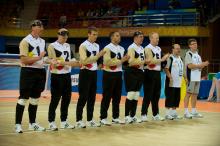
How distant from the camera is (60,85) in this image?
323 inches

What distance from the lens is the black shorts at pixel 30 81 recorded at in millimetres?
7820

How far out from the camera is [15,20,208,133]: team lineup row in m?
7.91

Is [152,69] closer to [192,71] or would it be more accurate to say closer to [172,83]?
[172,83]

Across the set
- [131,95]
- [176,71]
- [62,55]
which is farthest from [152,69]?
[62,55]


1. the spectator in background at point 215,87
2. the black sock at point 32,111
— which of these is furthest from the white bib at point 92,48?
the spectator in background at point 215,87

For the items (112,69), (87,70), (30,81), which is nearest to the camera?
(30,81)

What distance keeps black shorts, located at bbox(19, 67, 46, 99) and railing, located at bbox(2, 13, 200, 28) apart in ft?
56.3

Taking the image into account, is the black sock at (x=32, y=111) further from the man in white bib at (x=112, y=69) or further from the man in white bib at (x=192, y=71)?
the man in white bib at (x=192, y=71)

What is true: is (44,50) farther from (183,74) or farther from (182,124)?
(183,74)

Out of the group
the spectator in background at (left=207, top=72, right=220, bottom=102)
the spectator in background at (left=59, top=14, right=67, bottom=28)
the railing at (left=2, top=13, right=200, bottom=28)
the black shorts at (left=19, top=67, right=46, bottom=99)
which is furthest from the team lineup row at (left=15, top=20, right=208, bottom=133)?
the spectator in background at (left=59, top=14, right=67, bottom=28)

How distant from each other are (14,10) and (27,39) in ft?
83.3

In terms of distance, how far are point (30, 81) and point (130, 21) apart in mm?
19893

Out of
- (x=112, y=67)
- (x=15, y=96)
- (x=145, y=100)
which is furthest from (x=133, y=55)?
(x=15, y=96)

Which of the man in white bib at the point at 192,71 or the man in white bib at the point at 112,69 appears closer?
the man in white bib at the point at 112,69
